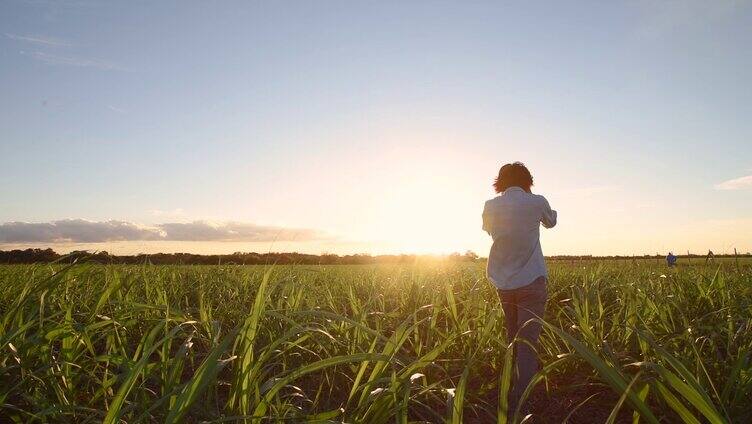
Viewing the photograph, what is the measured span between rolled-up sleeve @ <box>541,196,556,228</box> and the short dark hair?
0.27m

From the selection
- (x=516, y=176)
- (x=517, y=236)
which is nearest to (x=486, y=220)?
(x=517, y=236)

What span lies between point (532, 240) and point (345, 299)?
2.55 meters

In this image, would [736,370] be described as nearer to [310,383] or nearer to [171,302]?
[310,383]

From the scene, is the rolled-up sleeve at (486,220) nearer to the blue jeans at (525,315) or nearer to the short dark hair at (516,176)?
the short dark hair at (516,176)

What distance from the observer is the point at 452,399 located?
1.81 meters

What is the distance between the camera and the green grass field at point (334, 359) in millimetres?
1794

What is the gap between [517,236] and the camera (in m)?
4.67

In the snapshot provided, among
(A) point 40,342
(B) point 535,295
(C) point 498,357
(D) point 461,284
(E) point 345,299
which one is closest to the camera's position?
(A) point 40,342

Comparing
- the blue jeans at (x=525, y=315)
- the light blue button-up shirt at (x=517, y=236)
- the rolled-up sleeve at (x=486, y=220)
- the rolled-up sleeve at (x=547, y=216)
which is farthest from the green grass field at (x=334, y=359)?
the rolled-up sleeve at (x=486, y=220)

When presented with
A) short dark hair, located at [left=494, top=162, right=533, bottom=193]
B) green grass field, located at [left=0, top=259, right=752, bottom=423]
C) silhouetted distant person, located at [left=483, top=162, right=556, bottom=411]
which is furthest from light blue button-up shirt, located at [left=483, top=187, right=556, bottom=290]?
green grass field, located at [left=0, top=259, right=752, bottom=423]

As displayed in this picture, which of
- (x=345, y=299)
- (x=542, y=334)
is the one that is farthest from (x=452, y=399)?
(x=345, y=299)

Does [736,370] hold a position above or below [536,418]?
above

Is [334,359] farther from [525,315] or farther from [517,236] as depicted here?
[517,236]

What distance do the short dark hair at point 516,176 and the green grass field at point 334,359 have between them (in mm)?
1126
